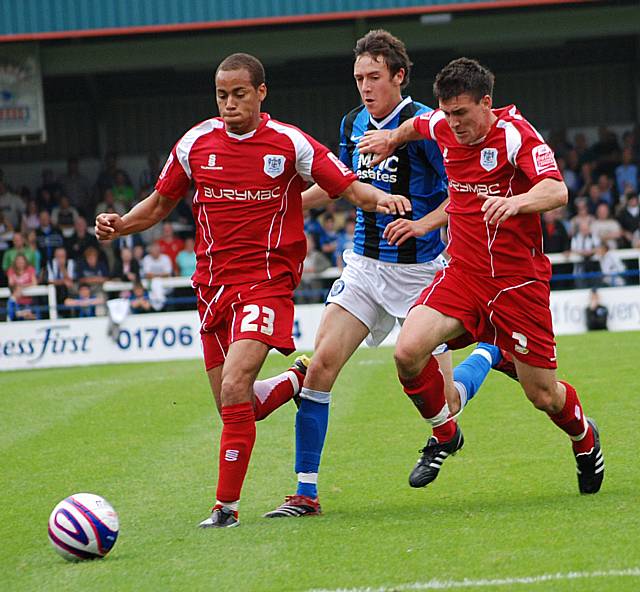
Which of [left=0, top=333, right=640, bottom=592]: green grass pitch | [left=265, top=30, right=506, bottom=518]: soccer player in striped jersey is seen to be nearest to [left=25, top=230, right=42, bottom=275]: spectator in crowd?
[left=0, top=333, right=640, bottom=592]: green grass pitch

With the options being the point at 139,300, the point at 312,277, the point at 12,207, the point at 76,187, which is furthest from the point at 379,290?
the point at 76,187

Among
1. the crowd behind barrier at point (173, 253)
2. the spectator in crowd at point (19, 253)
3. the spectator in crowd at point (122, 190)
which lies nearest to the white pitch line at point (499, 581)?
the crowd behind barrier at point (173, 253)

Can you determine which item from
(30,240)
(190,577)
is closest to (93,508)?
(190,577)

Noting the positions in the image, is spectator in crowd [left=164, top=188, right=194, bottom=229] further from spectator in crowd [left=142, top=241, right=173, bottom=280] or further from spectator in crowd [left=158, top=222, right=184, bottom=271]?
spectator in crowd [left=142, top=241, right=173, bottom=280]

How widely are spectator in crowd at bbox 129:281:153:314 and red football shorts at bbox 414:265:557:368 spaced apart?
12656mm

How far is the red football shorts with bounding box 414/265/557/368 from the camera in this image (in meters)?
6.13

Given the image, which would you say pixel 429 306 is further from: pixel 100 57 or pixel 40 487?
pixel 100 57

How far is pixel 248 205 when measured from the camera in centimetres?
619

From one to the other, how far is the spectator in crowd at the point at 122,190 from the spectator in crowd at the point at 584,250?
8.55 meters

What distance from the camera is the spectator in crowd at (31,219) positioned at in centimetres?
2203

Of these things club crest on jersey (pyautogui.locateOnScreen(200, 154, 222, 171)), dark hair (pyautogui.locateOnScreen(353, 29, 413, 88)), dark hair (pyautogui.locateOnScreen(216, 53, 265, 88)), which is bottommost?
club crest on jersey (pyautogui.locateOnScreen(200, 154, 222, 171))

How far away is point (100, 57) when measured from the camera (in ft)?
72.6

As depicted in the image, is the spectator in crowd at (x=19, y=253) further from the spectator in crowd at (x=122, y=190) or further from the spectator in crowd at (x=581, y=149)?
the spectator in crowd at (x=581, y=149)

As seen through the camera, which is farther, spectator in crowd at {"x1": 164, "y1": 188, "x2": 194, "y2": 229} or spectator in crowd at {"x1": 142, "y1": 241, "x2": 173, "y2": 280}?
spectator in crowd at {"x1": 164, "y1": 188, "x2": 194, "y2": 229}
